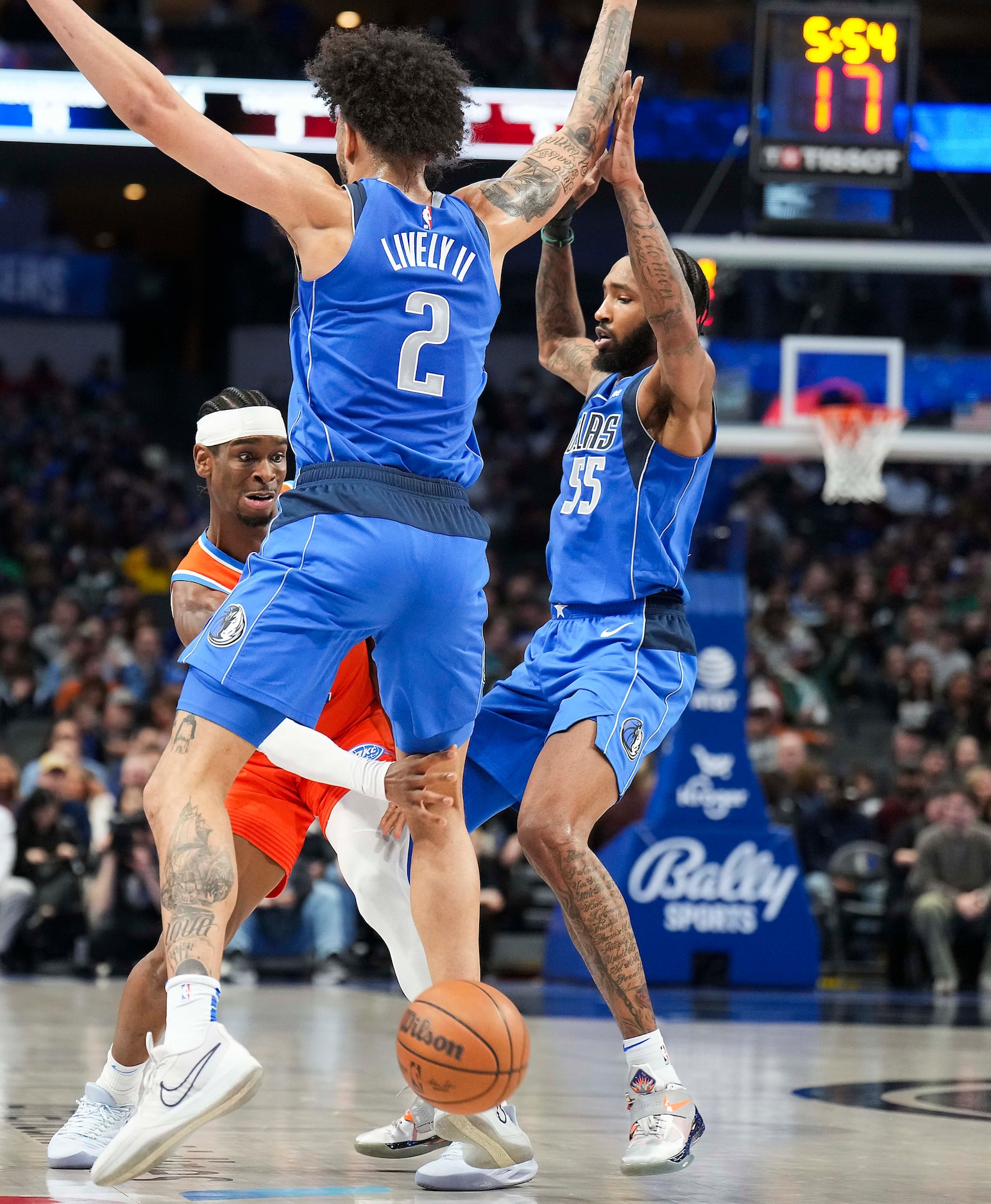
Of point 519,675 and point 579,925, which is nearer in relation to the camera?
point 579,925

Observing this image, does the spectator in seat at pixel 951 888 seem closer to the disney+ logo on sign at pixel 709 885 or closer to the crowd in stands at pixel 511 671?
the crowd in stands at pixel 511 671

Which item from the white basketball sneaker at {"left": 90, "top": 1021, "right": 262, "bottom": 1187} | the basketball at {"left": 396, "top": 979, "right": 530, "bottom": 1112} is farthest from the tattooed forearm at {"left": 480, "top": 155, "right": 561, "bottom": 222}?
the white basketball sneaker at {"left": 90, "top": 1021, "right": 262, "bottom": 1187}

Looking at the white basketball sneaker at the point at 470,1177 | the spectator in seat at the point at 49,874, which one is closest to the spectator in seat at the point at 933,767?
the spectator in seat at the point at 49,874

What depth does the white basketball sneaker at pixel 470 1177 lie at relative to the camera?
4.27 meters

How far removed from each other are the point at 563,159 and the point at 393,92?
668 mm

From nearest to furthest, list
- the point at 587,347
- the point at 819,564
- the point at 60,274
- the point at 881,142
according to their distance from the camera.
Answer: the point at 587,347 < the point at 881,142 < the point at 819,564 < the point at 60,274

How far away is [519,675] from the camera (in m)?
5.24

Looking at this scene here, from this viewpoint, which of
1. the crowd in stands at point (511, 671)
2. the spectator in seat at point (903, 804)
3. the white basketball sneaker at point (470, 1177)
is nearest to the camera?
the white basketball sneaker at point (470, 1177)

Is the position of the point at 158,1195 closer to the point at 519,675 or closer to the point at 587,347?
the point at 519,675

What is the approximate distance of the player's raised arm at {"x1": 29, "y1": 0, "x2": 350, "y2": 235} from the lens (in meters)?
3.78

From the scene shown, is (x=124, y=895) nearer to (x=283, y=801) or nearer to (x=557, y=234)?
(x=283, y=801)

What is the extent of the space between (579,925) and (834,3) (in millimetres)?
8565

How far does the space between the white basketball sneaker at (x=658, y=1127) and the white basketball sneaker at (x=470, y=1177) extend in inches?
10.7

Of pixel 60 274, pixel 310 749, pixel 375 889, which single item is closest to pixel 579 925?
pixel 375 889
